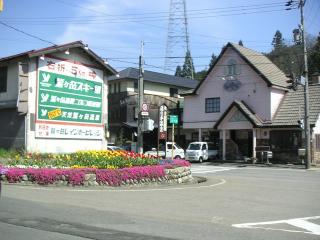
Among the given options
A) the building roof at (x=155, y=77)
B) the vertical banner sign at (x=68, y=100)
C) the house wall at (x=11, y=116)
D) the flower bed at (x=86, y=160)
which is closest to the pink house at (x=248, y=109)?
the building roof at (x=155, y=77)

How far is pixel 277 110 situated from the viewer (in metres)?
42.4

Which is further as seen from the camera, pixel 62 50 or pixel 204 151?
pixel 204 151

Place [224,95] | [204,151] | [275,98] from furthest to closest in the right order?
[224,95]
[204,151]
[275,98]

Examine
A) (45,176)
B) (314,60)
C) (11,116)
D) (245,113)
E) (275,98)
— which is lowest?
(45,176)

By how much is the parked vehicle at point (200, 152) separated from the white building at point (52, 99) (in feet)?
50.9

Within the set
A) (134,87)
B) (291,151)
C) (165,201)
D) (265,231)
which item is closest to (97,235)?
(265,231)

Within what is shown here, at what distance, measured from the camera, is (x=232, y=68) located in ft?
147

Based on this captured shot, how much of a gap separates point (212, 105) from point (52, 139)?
943 inches

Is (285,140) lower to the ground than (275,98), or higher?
lower

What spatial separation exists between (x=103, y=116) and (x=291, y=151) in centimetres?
1846

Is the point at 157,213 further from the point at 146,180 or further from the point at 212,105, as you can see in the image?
the point at 212,105

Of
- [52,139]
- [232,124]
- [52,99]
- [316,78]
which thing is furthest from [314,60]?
[52,139]

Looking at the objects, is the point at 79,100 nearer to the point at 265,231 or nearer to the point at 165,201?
the point at 165,201

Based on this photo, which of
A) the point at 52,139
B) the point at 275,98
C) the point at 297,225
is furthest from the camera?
the point at 275,98
